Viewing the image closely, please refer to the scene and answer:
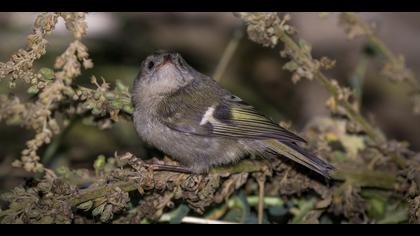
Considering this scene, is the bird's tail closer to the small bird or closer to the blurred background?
the small bird

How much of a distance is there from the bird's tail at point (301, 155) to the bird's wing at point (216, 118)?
72mm

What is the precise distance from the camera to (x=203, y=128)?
3363 mm

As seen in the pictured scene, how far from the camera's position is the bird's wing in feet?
10.8

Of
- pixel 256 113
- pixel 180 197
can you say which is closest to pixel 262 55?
pixel 256 113

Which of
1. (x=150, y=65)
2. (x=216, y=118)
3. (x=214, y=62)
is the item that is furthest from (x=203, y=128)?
(x=214, y=62)

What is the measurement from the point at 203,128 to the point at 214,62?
2.35 metres

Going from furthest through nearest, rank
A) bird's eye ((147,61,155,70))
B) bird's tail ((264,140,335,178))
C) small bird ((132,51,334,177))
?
bird's eye ((147,61,155,70))
small bird ((132,51,334,177))
bird's tail ((264,140,335,178))

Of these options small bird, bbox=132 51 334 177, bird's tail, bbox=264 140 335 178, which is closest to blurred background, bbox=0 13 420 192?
small bird, bbox=132 51 334 177

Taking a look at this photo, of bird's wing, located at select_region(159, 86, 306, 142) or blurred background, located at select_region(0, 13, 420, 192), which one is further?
blurred background, located at select_region(0, 13, 420, 192)

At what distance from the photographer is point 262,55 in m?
5.68

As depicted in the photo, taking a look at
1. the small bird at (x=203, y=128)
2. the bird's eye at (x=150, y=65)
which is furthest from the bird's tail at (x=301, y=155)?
the bird's eye at (x=150, y=65)

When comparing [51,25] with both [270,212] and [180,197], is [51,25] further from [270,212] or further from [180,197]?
[270,212]

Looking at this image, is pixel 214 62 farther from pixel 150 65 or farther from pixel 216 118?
pixel 216 118

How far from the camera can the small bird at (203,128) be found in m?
3.26
